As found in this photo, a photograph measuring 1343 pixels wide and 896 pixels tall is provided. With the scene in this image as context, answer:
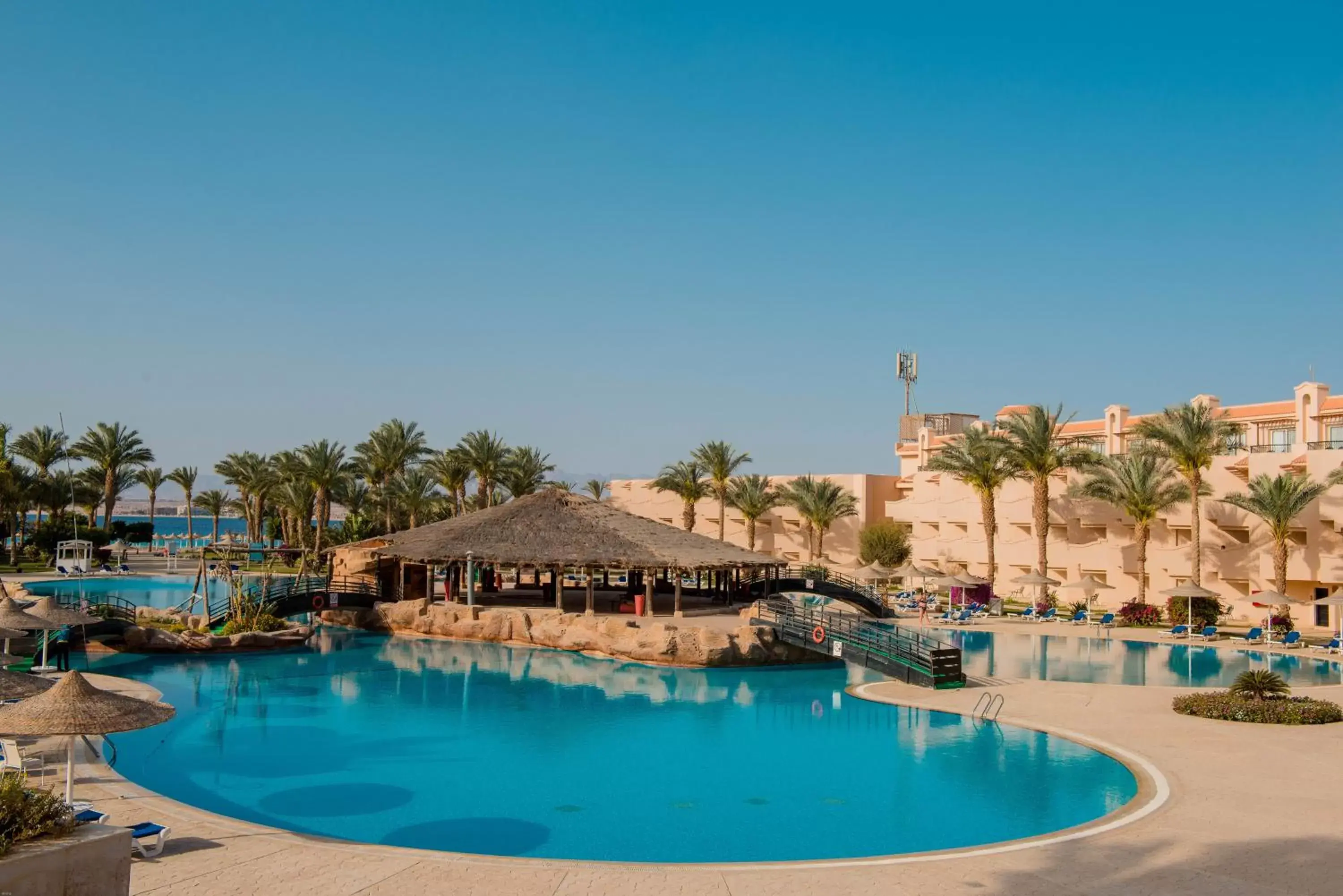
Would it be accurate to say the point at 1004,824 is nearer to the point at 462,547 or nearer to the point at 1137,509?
the point at 462,547

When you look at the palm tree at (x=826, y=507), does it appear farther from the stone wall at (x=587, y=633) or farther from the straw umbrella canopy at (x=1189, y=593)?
the stone wall at (x=587, y=633)

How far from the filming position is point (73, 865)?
866cm

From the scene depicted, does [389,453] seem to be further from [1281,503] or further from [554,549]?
[1281,503]

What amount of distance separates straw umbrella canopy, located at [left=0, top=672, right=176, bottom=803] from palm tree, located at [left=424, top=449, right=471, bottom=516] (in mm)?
45423

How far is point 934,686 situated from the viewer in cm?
2616

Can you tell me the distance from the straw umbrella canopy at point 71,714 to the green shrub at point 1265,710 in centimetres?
1944

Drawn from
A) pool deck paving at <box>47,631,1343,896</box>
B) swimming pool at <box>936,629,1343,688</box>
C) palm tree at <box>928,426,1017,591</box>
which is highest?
palm tree at <box>928,426,1017,591</box>

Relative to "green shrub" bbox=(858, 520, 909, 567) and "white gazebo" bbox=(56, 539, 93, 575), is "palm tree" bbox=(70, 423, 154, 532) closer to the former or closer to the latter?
"white gazebo" bbox=(56, 539, 93, 575)

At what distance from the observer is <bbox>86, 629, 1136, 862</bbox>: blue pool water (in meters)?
15.2

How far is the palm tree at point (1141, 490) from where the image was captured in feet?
140

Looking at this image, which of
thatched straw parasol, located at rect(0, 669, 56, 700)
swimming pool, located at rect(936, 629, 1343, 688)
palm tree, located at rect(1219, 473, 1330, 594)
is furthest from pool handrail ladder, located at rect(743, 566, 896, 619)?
thatched straw parasol, located at rect(0, 669, 56, 700)

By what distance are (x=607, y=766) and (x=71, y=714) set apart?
30.7 ft

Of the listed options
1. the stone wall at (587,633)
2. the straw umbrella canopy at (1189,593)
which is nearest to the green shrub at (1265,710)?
the stone wall at (587,633)

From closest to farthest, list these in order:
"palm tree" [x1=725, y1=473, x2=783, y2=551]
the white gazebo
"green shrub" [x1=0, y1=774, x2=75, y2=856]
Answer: "green shrub" [x1=0, y1=774, x2=75, y2=856]
the white gazebo
"palm tree" [x1=725, y1=473, x2=783, y2=551]
